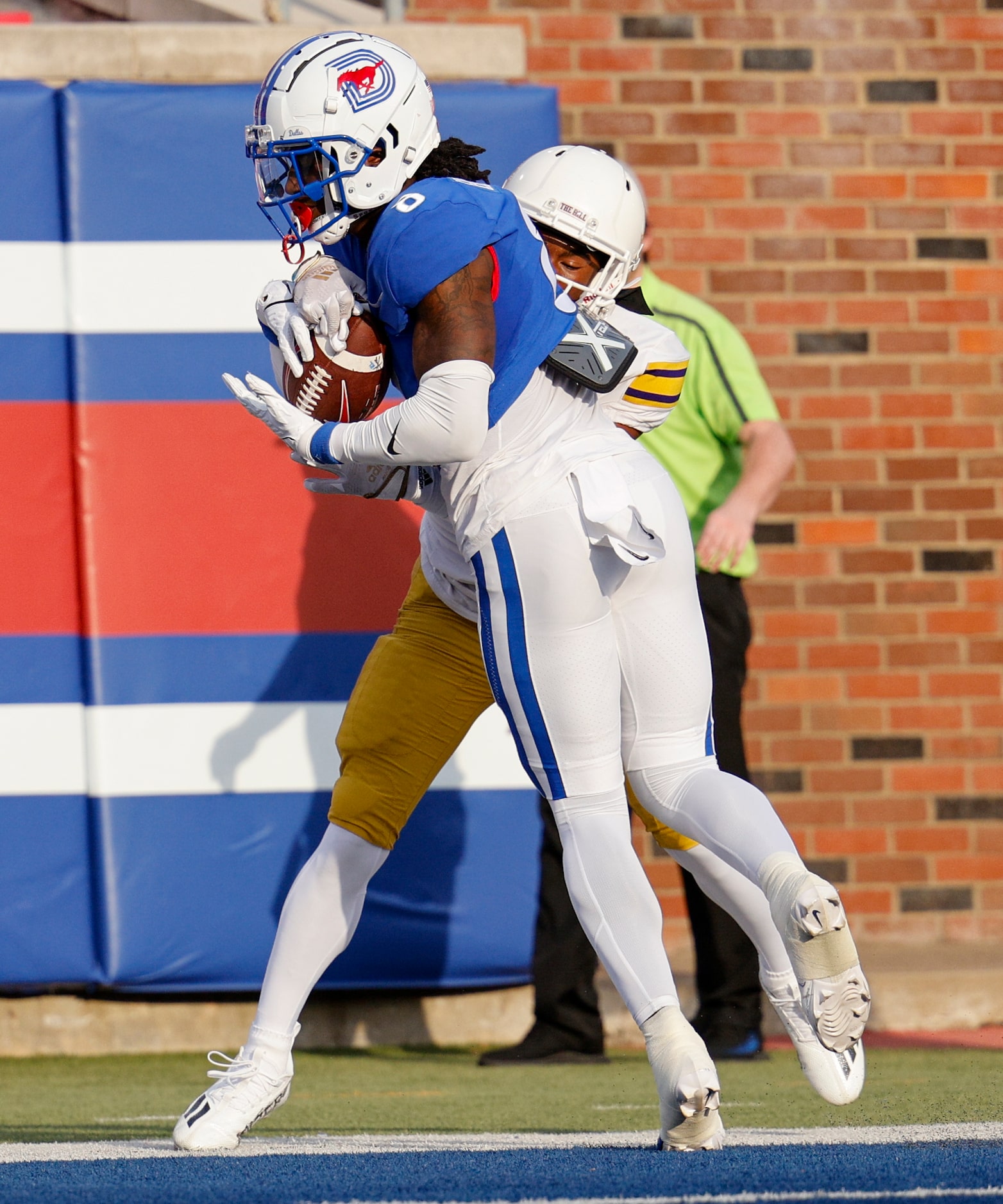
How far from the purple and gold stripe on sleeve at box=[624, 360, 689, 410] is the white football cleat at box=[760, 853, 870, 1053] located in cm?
90

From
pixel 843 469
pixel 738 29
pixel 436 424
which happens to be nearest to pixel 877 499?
pixel 843 469

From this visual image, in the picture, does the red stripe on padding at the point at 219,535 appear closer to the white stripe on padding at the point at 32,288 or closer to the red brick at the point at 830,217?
the white stripe on padding at the point at 32,288

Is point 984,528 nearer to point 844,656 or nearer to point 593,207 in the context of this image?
point 844,656

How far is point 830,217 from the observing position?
5105 millimetres

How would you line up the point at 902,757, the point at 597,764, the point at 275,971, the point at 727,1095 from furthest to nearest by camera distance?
the point at 902,757, the point at 727,1095, the point at 275,971, the point at 597,764

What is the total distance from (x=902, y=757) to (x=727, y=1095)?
194 cm

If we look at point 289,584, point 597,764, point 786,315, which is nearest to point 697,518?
point 289,584

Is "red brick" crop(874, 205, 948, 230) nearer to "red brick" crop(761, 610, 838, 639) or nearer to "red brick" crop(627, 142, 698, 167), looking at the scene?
"red brick" crop(627, 142, 698, 167)

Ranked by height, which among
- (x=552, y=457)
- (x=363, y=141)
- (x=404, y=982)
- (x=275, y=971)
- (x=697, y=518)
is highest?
(x=363, y=141)

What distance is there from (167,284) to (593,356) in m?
1.92

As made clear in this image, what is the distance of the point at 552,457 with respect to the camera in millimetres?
2449

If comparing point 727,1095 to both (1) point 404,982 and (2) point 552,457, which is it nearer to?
(1) point 404,982

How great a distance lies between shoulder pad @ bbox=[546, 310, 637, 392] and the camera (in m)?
2.51

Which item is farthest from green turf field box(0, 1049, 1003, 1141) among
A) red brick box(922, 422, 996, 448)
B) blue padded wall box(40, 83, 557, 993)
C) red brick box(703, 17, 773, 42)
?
red brick box(703, 17, 773, 42)
